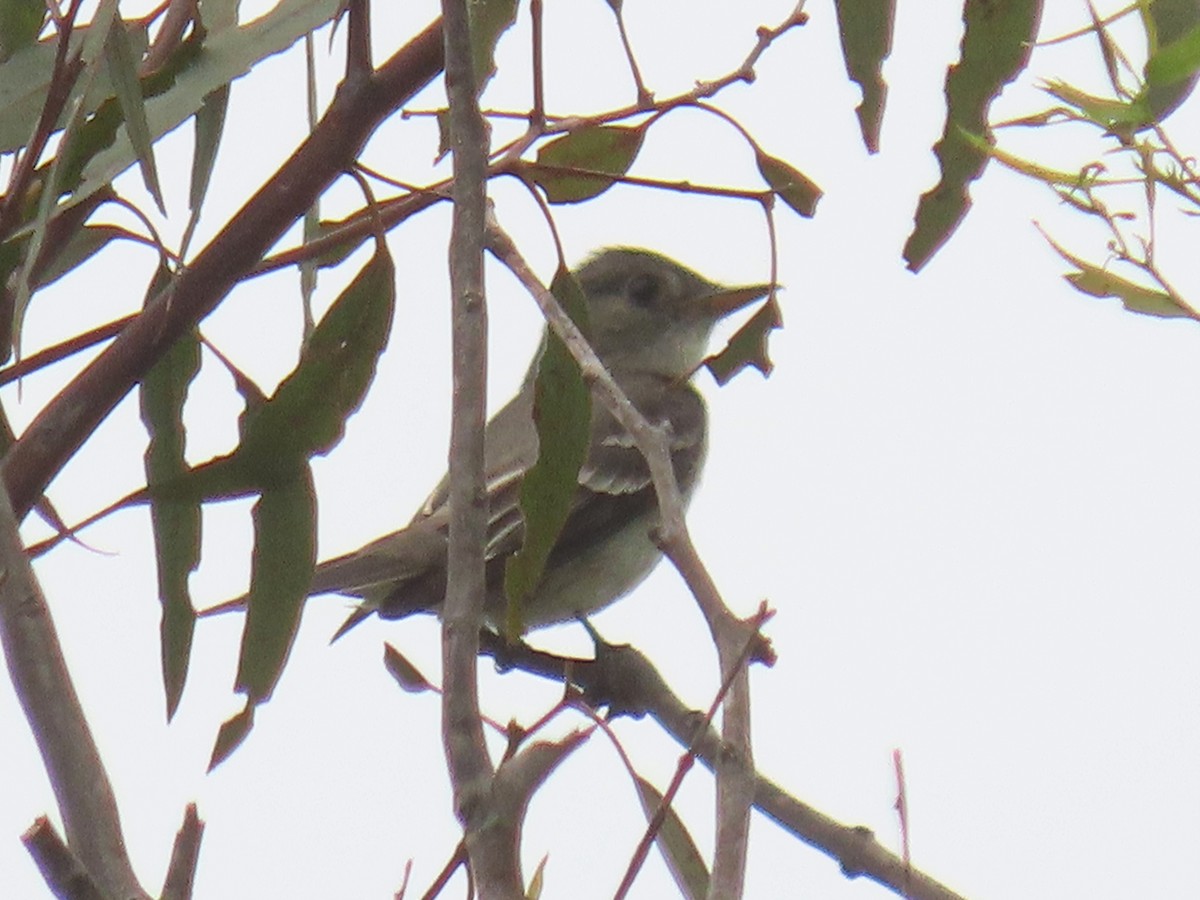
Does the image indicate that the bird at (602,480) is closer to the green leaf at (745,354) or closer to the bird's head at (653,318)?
the bird's head at (653,318)

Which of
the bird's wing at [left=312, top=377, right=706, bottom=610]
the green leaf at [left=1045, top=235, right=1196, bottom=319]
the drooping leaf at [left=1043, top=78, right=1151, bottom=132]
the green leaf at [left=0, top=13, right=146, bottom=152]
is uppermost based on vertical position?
the bird's wing at [left=312, top=377, right=706, bottom=610]

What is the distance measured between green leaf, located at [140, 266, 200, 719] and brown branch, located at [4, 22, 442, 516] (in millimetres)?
186

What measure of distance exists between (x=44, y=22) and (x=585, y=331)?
2.30ft

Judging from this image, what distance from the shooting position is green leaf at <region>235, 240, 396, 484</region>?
2096 millimetres

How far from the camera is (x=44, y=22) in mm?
2252

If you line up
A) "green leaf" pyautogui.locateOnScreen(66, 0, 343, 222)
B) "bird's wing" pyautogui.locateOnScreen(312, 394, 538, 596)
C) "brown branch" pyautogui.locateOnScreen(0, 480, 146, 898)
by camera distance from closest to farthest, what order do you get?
1. "brown branch" pyautogui.locateOnScreen(0, 480, 146, 898)
2. "green leaf" pyautogui.locateOnScreen(66, 0, 343, 222)
3. "bird's wing" pyautogui.locateOnScreen(312, 394, 538, 596)

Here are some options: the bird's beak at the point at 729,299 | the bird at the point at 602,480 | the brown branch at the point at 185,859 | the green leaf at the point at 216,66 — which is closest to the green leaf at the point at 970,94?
the bird at the point at 602,480

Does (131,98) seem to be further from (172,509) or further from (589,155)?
(589,155)

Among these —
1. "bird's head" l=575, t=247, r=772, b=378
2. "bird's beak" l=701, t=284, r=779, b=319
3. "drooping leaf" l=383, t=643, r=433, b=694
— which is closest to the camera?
"drooping leaf" l=383, t=643, r=433, b=694

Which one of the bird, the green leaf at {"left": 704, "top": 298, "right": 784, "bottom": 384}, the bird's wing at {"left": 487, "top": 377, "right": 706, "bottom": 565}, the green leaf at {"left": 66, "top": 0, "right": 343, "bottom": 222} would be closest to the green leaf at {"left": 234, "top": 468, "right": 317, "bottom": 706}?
the green leaf at {"left": 66, "top": 0, "right": 343, "bottom": 222}

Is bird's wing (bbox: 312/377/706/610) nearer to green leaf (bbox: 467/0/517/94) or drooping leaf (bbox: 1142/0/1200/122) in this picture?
green leaf (bbox: 467/0/517/94)

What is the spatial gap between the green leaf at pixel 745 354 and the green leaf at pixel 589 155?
10.3 inches

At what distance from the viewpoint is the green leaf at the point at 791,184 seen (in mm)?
2270

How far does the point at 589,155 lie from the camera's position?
2.42m
